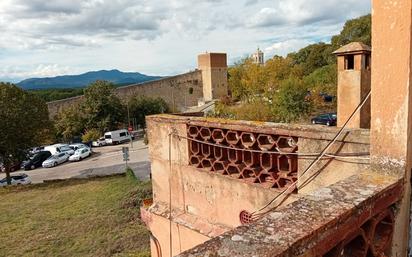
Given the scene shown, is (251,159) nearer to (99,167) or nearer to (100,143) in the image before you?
(99,167)

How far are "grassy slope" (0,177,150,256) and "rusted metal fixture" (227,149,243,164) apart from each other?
27.4 feet

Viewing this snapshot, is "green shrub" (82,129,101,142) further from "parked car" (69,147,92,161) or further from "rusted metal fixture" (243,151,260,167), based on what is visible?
"rusted metal fixture" (243,151,260,167)

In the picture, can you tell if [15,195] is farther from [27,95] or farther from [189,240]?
[189,240]

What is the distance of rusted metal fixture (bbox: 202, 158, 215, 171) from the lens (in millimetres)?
5436

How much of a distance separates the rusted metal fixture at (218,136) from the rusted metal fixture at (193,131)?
0.38m

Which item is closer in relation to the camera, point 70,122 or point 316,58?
point 70,122

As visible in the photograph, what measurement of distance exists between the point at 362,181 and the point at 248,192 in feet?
7.03

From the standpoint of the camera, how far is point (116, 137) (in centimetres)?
4428

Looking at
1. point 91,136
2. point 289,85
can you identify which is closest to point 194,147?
point 289,85

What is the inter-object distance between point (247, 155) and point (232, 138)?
0.31 metres

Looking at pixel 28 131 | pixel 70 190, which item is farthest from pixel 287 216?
pixel 28 131

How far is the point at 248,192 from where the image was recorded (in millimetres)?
4863

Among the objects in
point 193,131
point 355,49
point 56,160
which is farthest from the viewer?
point 56,160

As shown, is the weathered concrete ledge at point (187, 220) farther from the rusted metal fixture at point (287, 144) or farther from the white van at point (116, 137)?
the white van at point (116, 137)
